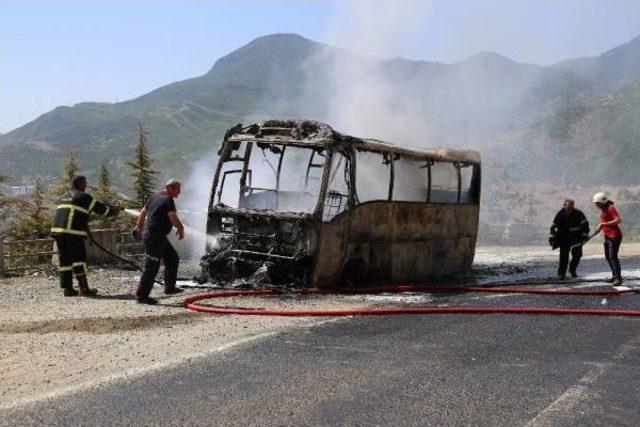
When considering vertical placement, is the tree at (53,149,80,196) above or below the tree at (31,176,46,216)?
above

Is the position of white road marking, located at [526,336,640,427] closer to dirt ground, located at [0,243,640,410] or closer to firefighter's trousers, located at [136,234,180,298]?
dirt ground, located at [0,243,640,410]

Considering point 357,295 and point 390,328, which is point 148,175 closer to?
point 357,295

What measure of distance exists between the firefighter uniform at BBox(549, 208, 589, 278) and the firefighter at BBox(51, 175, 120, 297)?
9.34 m

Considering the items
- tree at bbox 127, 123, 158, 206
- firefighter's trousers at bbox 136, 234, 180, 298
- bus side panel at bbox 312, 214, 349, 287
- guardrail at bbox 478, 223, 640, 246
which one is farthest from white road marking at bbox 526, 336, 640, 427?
tree at bbox 127, 123, 158, 206

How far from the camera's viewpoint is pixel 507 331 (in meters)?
8.14

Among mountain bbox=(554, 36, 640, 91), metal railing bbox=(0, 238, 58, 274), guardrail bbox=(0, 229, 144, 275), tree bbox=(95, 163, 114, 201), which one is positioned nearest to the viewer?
metal railing bbox=(0, 238, 58, 274)

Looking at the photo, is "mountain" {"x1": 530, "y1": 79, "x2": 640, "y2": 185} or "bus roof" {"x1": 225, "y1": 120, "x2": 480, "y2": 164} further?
"mountain" {"x1": 530, "y1": 79, "x2": 640, "y2": 185}

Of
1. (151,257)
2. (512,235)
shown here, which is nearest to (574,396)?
(151,257)

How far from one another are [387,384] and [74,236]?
23.0 ft

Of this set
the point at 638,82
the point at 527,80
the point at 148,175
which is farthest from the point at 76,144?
the point at 148,175

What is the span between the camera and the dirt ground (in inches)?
236

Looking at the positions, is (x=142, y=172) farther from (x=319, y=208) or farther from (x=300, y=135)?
(x=319, y=208)

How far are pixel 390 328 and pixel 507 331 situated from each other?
4.33 feet

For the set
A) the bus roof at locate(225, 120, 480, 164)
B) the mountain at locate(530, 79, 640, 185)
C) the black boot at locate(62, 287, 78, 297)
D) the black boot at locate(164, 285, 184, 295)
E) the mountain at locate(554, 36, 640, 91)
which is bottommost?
the black boot at locate(62, 287, 78, 297)
